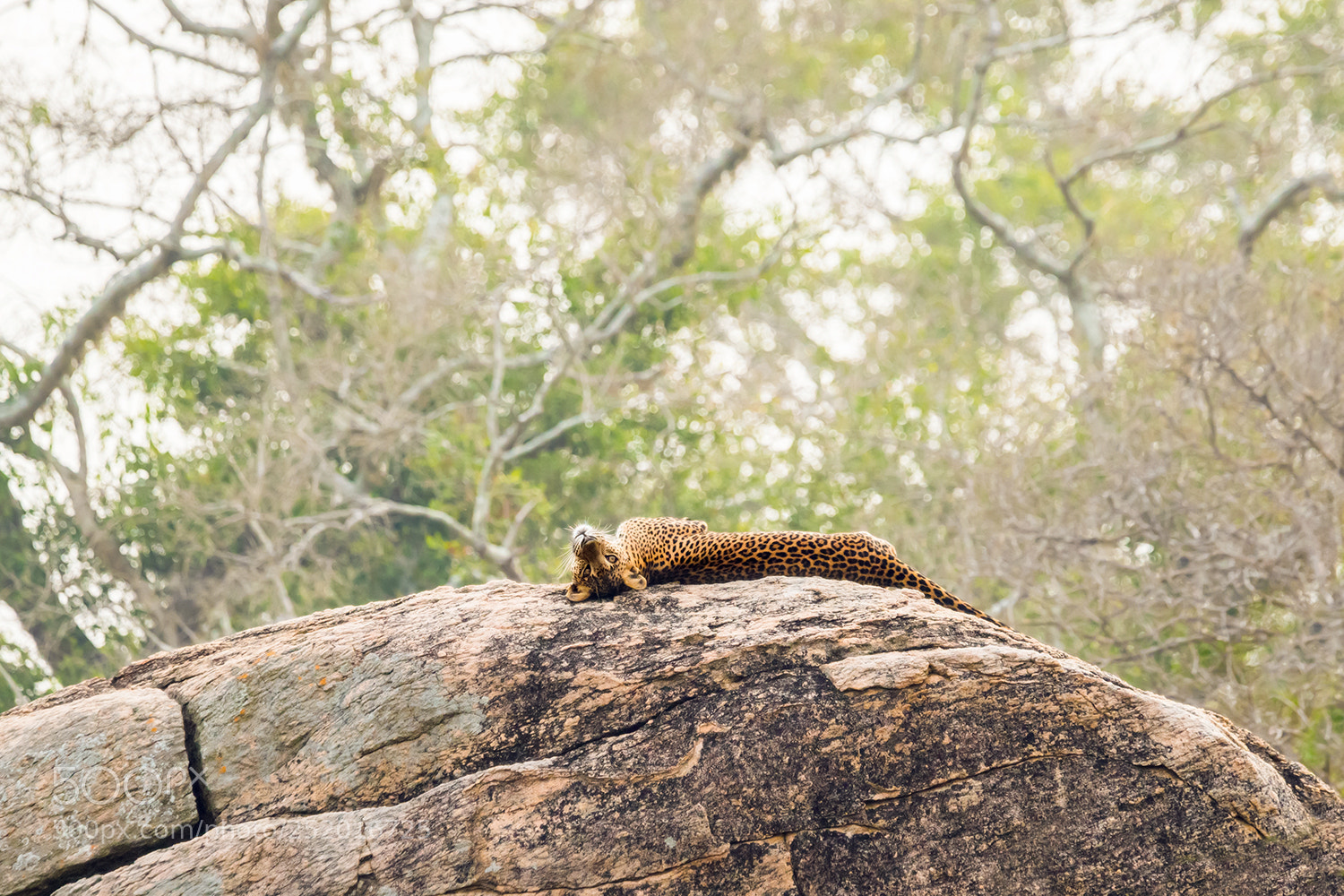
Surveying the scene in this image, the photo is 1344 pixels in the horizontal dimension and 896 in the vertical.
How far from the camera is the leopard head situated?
17.1 feet

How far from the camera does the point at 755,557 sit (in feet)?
19.3

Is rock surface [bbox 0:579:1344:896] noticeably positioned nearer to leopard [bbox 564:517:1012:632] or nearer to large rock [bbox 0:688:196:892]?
large rock [bbox 0:688:196:892]

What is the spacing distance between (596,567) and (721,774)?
4.17 ft

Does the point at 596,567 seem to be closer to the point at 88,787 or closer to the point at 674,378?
the point at 88,787

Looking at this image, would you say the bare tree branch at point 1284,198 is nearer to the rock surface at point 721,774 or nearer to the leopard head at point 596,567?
the rock surface at point 721,774
